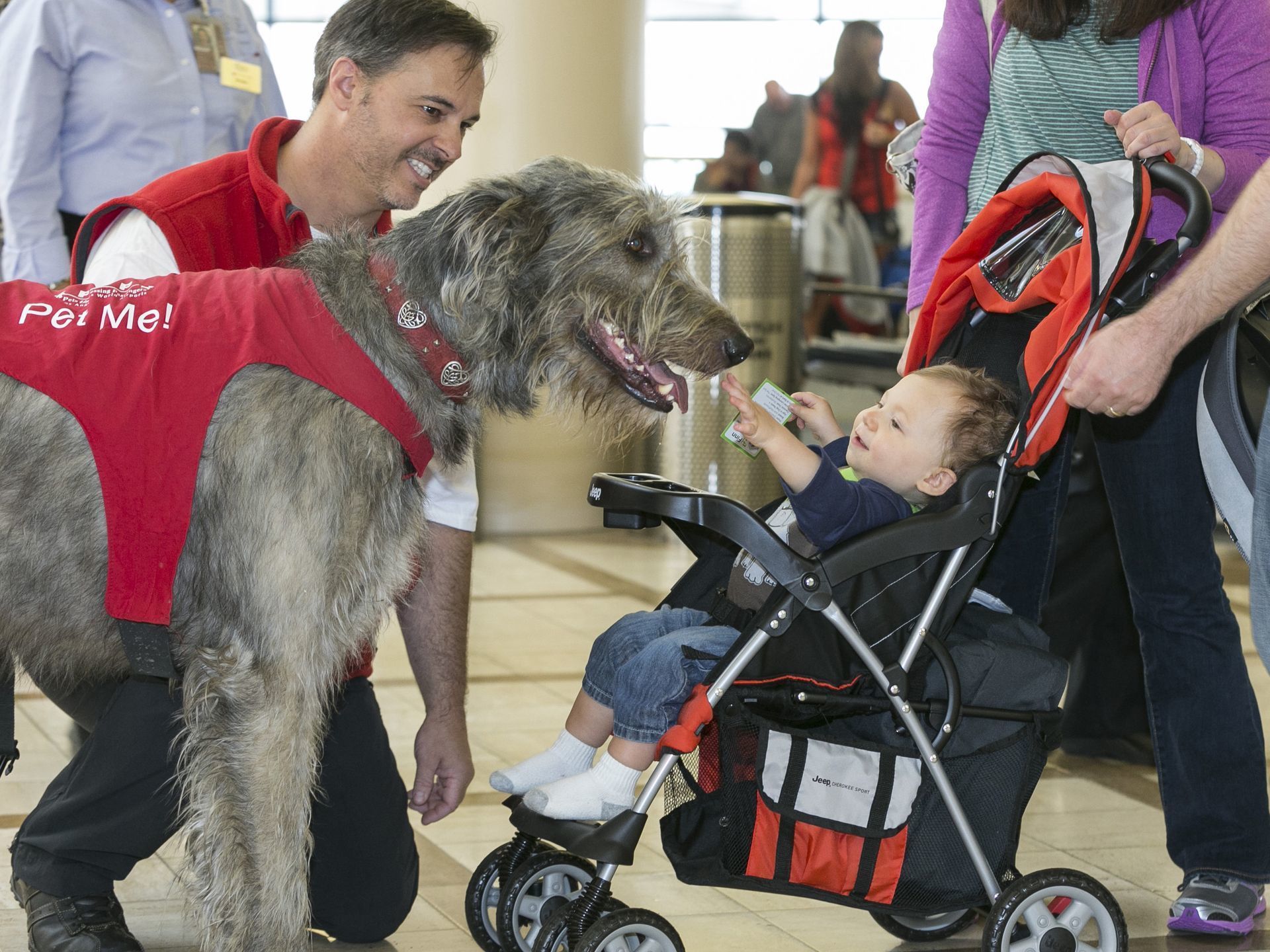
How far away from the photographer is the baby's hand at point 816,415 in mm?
2766

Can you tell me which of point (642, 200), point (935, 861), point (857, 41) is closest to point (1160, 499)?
point (935, 861)

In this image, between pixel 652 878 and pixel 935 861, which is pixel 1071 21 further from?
pixel 652 878

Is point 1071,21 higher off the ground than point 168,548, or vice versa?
point 1071,21

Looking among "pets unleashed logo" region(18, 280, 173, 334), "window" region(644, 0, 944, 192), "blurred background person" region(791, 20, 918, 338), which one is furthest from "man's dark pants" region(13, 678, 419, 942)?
"window" region(644, 0, 944, 192)

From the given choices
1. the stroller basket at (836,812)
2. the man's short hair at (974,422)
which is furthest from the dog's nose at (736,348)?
the stroller basket at (836,812)

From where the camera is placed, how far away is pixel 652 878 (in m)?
3.21

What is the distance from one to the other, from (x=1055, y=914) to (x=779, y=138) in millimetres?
9229

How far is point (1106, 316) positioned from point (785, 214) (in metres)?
5.04

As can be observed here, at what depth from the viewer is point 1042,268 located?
2.72m

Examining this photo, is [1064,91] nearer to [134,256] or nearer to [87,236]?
[134,256]

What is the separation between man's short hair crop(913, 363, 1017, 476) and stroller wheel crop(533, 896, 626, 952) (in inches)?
38.3

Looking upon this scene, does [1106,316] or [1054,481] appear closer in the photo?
[1106,316]

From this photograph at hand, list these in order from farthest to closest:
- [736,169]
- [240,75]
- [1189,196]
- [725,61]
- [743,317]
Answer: [725,61] < [736,169] < [743,317] < [240,75] < [1189,196]

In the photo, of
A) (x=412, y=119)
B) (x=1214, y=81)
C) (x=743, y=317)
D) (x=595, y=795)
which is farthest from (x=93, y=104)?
(x=743, y=317)
